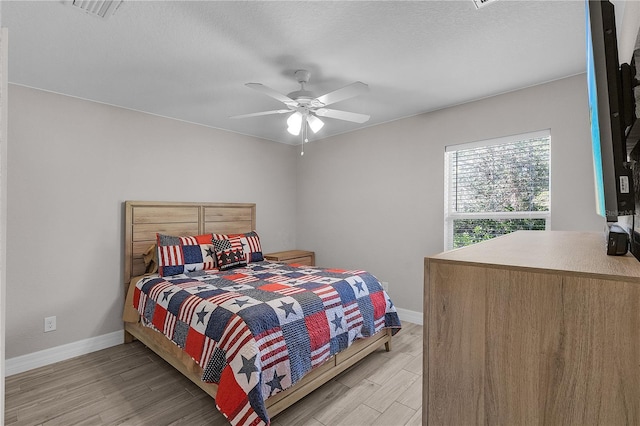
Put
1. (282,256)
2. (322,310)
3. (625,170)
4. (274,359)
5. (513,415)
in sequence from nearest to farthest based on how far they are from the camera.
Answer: (513,415)
(625,170)
(274,359)
(322,310)
(282,256)

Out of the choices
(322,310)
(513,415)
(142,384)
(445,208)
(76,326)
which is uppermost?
(445,208)

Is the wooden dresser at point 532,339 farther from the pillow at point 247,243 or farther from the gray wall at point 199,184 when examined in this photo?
the pillow at point 247,243

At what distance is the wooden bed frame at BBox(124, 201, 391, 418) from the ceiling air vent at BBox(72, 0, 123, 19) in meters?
1.92

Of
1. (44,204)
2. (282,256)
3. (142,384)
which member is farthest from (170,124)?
(142,384)

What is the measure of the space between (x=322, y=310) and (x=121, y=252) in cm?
233

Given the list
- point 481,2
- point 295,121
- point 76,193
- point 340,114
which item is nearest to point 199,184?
point 76,193

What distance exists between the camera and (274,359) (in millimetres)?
1842

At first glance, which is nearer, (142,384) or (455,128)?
(142,384)

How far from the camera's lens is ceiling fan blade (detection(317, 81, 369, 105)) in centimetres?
213

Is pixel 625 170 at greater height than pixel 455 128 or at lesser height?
lesser

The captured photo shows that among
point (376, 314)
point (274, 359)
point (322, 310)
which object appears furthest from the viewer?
point (376, 314)

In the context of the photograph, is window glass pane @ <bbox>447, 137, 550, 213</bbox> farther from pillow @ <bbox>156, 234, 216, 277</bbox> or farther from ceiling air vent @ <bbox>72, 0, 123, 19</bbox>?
ceiling air vent @ <bbox>72, 0, 123, 19</bbox>

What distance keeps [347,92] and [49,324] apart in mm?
3285

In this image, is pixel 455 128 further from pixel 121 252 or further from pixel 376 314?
pixel 121 252
